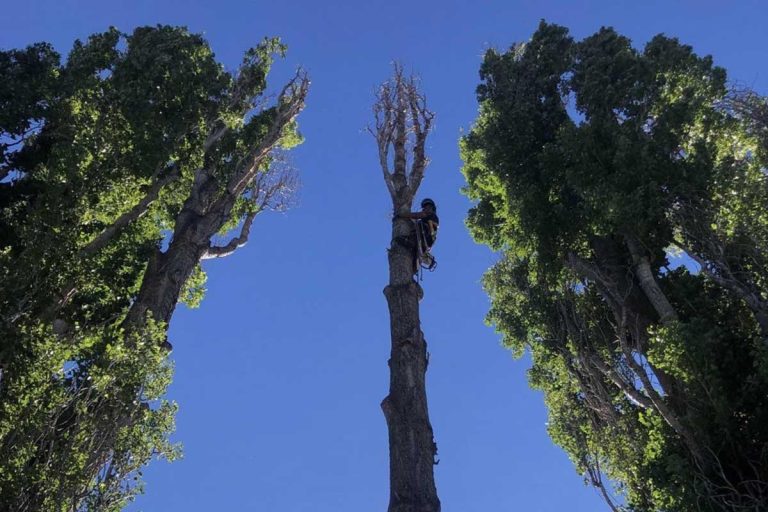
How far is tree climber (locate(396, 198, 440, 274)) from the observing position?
27.5 ft

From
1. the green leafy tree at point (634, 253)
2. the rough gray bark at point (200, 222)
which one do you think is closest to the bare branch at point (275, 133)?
the rough gray bark at point (200, 222)

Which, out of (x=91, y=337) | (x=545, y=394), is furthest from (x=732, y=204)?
(x=91, y=337)

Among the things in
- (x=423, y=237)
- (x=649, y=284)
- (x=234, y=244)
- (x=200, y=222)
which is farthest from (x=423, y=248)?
(x=234, y=244)

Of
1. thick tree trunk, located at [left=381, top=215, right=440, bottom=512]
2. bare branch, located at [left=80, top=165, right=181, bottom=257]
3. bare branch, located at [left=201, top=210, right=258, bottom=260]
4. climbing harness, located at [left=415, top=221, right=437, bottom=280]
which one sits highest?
bare branch, located at [left=201, top=210, right=258, bottom=260]

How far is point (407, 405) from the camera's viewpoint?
649cm

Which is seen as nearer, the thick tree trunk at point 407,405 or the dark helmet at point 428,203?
the thick tree trunk at point 407,405

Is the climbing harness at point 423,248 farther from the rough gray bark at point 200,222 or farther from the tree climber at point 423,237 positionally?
the rough gray bark at point 200,222

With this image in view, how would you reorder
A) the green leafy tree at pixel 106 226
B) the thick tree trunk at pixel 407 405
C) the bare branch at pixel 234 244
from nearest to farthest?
the thick tree trunk at pixel 407 405, the green leafy tree at pixel 106 226, the bare branch at pixel 234 244

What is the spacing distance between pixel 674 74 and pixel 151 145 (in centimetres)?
993

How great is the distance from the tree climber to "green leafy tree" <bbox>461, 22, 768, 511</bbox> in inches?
147

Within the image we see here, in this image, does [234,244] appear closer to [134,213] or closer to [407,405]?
[134,213]

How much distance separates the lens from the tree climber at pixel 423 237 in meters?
8.38

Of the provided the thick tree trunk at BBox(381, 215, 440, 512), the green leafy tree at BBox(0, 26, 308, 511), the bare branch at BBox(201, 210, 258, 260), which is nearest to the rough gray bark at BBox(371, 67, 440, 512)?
the thick tree trunk at BBox(381, 215, 440, 512)

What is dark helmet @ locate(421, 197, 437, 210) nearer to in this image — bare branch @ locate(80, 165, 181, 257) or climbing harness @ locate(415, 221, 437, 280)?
climbing harness @ locate(415, 221, 437, 280)
